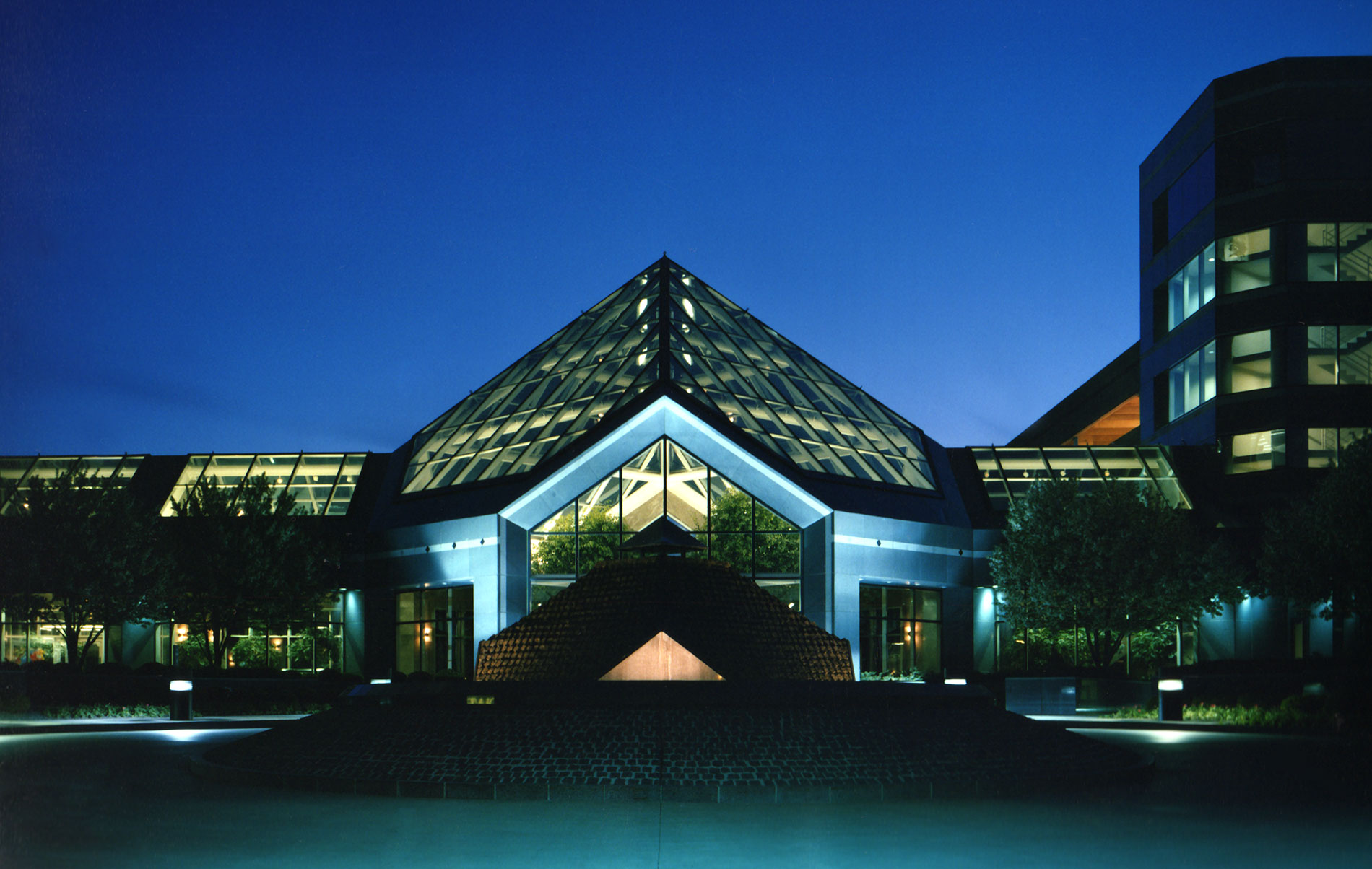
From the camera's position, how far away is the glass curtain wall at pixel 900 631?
3781cm

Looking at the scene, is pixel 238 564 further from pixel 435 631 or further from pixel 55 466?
pixel 55 466

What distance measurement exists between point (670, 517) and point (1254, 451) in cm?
2304

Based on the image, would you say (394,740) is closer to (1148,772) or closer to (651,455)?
(1148,772)

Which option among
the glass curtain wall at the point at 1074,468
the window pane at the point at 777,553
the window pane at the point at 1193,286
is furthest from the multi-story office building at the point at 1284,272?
the window pane at the point at 777,553

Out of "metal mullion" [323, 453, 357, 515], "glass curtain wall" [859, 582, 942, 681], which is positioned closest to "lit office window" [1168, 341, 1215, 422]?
"glass curtain wall" [859, 582, 942, 681]

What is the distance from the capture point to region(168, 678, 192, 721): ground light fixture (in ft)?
91.0

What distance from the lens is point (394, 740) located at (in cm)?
1480

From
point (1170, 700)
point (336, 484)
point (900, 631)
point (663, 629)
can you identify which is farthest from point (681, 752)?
point (336, 484)

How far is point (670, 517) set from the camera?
35.9 meters

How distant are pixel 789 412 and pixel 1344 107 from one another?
23991mm

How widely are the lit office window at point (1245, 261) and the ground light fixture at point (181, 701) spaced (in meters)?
37.8

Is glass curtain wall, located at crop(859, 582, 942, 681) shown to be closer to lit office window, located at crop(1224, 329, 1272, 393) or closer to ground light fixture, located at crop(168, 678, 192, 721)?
lit office window, located at crop(1224, 329, 1272, 393)

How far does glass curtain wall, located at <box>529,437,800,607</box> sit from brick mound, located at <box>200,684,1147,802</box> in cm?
2017

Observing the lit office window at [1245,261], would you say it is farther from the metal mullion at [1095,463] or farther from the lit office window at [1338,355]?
the metal mullion at [1095,463]
